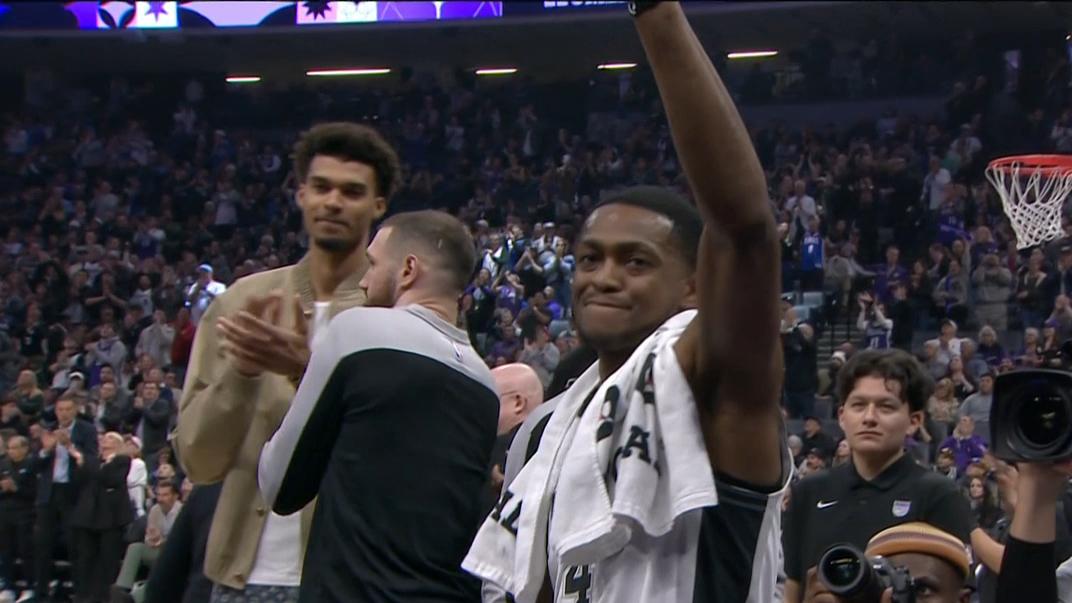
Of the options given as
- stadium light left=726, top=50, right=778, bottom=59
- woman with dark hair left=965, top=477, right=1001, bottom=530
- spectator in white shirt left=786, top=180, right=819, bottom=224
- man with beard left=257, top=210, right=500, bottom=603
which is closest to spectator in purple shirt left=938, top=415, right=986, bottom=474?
woman with dark hair left=965, top=477, right=1001, bottom=530

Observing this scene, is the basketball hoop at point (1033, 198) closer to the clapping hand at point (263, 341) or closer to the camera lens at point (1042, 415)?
the clapping hand at point (263, 341)

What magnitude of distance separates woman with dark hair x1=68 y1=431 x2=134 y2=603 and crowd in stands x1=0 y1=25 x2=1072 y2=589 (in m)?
0.20

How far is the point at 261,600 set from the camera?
354 cm

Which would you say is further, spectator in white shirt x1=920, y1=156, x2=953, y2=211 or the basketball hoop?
spectator in white shirt x1=920, y1=156, x2=953, y2=211

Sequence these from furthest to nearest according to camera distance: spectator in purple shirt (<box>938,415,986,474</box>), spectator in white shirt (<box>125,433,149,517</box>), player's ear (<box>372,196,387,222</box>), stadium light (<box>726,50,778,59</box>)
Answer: stadium light (<box>726,50,778,59</box>) < spectator in white shirt (<box>125,433,149,517</box>) < spectator in purple shirt (<box>938,415,986,474</box>) < player's ear (<box>372,196,387,222</box>)

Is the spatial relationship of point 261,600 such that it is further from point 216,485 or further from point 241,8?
point 241,8

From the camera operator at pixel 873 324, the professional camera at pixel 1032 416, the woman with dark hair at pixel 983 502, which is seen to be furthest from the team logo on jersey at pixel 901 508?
the camera operator at pixel 873 324

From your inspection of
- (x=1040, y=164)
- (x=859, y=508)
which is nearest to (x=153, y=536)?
(x=1040, y=164)

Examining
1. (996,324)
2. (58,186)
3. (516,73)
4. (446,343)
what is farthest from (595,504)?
(516,73)

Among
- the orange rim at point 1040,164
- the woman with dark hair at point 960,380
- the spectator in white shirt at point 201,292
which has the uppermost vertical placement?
the orange rim at point 1040,164

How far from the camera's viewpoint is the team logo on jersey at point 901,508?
4.01m

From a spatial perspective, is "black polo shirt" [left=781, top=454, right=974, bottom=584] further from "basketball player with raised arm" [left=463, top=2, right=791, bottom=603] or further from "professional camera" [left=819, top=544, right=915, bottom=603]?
"basketball player with raised arm" [left=463, top=2, right=791, bottom=603]

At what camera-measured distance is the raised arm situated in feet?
7.06

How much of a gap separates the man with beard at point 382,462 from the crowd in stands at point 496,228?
745 centimetres
